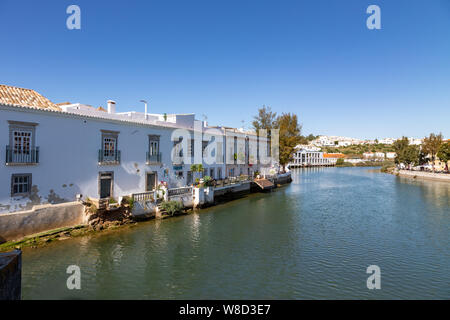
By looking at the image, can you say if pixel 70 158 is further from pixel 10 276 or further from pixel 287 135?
pixel 287 135

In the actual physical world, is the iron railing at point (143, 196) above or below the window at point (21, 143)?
below

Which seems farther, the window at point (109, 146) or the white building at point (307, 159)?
the white building at point (307, 159)

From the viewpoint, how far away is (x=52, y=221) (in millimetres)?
15898

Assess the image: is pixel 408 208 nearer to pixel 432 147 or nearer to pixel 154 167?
pixel 154 167

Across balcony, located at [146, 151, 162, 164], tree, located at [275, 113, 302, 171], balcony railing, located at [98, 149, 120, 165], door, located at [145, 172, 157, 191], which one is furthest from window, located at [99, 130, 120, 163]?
tree, located at [275, 113, 302, 171]

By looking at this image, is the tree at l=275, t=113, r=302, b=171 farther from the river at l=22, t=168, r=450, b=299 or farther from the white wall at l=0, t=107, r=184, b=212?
the white wall at l=0, t=107, r=184, b=212

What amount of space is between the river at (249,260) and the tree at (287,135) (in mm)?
32872

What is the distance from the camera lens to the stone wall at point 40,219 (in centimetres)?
1398

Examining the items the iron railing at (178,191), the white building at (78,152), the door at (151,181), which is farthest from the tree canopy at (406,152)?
the door at (151,181)

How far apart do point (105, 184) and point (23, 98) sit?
25.7ft

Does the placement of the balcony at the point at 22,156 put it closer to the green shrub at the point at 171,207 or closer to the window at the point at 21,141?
the window at the point at 21,141

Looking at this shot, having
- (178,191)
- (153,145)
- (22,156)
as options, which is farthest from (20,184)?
(178,191)

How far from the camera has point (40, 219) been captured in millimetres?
15312
